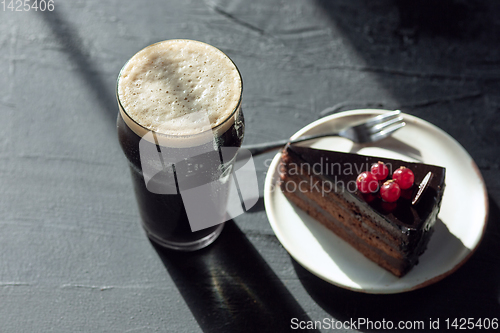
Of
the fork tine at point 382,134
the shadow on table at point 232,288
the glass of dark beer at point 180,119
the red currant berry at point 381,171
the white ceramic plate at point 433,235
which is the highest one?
the glass of dark beer at point 180,119

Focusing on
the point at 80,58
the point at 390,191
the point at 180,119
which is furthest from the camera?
the point at 80,58

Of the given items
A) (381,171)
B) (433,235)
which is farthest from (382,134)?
(433,235)

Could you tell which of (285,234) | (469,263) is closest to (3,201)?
(285,234)

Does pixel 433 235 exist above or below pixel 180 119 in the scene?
below

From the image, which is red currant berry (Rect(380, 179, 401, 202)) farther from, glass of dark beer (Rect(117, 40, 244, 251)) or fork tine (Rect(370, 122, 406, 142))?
glass of dark beer (Rect(117, 40, 244, 251))

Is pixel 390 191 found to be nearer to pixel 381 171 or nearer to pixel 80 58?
pixel 381 171

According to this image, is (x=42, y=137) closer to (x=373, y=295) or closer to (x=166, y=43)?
(x=166, y=43)

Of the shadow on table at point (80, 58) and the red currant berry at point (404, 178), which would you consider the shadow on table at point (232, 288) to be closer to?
the red currant berry at point (404, 178)

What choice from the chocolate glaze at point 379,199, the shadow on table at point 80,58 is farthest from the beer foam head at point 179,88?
the shadow on table at point 80,58
